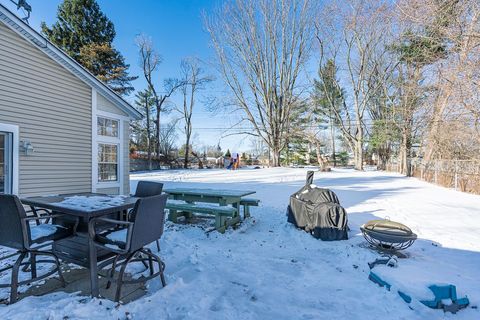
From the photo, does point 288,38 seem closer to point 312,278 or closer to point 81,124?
point 81,124

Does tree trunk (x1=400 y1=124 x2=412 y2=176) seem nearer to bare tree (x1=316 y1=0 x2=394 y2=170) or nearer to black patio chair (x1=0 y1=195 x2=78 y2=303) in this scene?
bare tree (x1=316 y1=0 x2=394 y2=170)

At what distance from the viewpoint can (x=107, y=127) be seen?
6.93m

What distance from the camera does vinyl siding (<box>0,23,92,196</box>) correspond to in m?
5.05

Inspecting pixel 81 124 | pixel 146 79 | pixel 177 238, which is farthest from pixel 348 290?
pixel 146 79

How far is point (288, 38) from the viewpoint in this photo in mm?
20375

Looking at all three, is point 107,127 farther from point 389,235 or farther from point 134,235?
point 389,235

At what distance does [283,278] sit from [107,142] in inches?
233

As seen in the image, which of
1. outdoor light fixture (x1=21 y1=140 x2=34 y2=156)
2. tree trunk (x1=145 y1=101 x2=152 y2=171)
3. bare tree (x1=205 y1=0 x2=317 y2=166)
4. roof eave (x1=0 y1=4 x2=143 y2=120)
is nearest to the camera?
roof eave (x1=0 y1=4 x2=143 y2=120)

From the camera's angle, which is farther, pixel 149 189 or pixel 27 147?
pixel 27 147

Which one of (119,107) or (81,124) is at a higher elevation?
(119,107)

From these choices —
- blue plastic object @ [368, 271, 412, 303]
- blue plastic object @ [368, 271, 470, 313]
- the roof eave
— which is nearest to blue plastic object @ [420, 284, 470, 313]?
blue plastic object @ [368, 271, 470, 313]

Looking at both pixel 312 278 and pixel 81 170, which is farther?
pixel 81 170

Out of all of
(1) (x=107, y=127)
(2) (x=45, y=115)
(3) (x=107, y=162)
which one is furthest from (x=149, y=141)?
(2) (x=45, y=115)

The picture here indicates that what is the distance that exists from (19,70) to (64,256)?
15.0 ft
